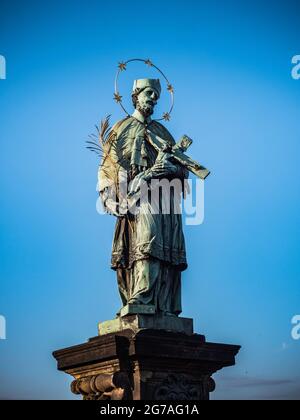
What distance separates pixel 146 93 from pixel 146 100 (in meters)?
0.12

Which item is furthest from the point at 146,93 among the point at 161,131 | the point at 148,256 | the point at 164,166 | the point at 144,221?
the point at 148,256

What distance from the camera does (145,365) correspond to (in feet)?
40.9

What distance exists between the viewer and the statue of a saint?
1345cm

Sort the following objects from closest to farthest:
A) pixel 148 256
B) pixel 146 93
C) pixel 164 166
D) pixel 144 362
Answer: pixel 144 362 → pixel 148 256 → pixel 164 166 → pixel 146 93

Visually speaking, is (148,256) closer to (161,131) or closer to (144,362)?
(144,362)

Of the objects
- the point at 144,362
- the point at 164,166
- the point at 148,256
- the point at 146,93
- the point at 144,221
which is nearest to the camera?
the point at 144,362

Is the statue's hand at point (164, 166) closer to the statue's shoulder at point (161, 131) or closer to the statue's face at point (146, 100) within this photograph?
the statue's shoulder at point (161, 131)

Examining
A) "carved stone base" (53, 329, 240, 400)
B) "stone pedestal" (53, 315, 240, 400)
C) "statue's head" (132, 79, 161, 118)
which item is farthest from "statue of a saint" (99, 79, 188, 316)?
"carved stone base" (53, 329, 240, 400)

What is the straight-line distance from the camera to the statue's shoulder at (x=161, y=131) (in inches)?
579

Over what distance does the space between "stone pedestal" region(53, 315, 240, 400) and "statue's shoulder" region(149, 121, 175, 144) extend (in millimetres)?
3275

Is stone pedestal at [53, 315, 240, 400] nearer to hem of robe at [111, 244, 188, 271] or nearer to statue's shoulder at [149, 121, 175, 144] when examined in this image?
hem of robe at [111, 244, 188, 271]

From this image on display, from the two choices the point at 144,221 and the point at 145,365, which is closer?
the point at 145,365
